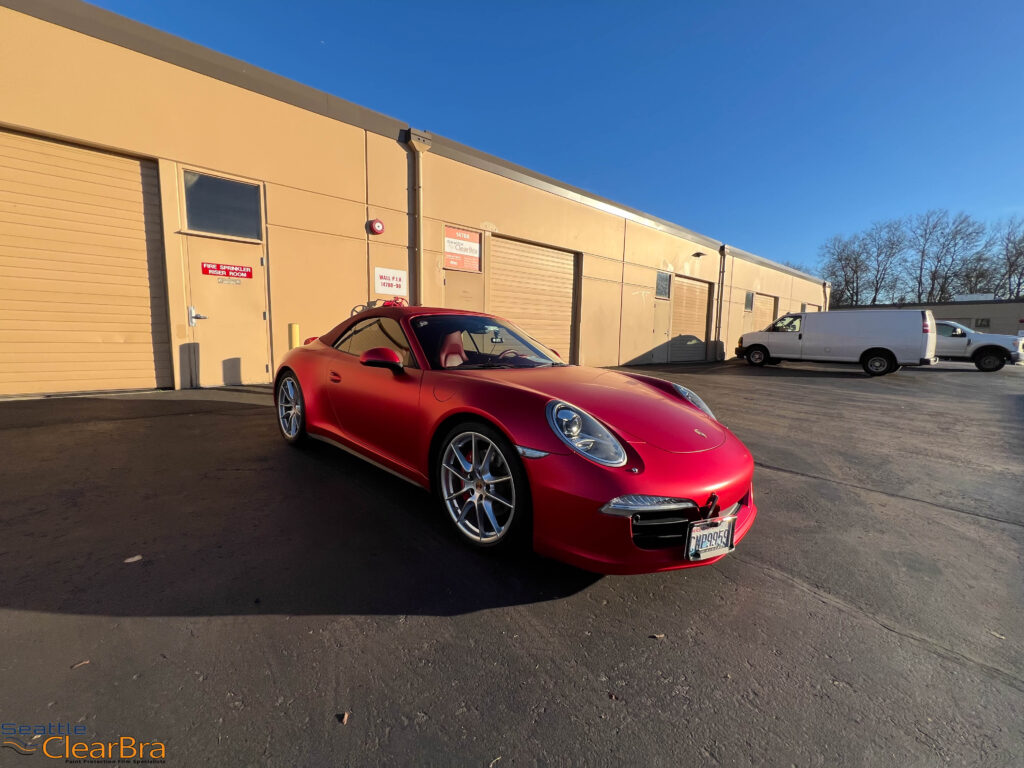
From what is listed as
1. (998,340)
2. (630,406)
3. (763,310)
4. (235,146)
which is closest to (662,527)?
(630,406)

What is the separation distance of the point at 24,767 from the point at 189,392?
6733 mm

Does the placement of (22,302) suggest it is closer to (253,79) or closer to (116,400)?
(116,400)

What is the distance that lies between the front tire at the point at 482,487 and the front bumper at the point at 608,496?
97 millimetres

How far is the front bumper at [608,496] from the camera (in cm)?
190

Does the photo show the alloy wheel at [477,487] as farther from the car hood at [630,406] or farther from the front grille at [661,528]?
the front grille at [661,528]

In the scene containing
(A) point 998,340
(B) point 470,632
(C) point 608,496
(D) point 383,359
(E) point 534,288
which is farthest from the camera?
(A) point 998,340

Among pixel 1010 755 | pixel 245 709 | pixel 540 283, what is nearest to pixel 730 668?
pixel 1010 755

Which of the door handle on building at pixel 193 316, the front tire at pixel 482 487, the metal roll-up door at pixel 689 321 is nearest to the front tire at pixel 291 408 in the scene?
the front tire at pixel 482 487

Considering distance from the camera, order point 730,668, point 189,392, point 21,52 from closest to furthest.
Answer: point 730,668
point 21,52
point 189,392

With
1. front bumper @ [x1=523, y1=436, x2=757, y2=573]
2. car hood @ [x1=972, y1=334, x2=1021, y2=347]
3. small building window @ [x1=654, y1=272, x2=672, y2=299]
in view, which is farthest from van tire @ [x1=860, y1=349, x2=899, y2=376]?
front bumper @ [x1=523, y1=436, x2=757, y2=573]

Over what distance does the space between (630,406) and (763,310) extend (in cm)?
2325

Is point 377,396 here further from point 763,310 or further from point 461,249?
point 763,310

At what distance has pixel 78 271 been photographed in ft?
20.3

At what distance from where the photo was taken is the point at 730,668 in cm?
164
